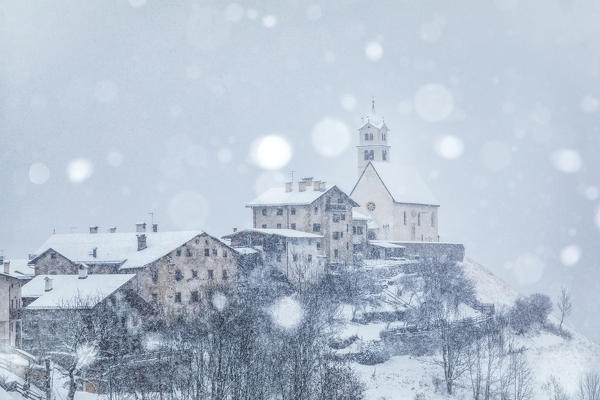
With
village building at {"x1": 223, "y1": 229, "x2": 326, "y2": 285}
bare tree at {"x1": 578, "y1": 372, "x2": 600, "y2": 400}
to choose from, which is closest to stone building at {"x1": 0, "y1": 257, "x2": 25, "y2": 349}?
village building at {"x1": 223, "y1": 229, "x2": 326, "y2": 285}

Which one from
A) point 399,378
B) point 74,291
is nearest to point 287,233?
point 399,378

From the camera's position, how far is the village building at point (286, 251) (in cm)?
6738

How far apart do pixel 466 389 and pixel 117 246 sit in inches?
1208

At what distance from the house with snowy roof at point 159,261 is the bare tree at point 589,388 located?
93.6ft

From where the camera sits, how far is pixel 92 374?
137ft

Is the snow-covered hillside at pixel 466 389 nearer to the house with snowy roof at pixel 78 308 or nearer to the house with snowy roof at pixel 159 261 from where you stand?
the house with snowy roof at pixel 159 261

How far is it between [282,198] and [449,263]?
1858cm

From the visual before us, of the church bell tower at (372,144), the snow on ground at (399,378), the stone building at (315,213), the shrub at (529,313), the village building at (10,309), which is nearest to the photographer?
the snow on ground at (399,378)

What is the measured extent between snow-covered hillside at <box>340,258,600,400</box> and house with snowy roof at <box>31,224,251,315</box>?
12.3m

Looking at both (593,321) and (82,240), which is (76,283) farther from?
(593,321)

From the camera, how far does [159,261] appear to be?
58594 millimetres

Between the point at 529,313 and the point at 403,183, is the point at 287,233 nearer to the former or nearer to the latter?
the point at 529,313

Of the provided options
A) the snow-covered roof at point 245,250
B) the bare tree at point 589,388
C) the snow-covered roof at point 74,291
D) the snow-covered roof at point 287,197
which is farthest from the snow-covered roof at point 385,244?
the snow-covered roof at point 74,291

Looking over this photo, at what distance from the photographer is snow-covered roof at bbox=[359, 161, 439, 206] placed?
9425 centimetres
